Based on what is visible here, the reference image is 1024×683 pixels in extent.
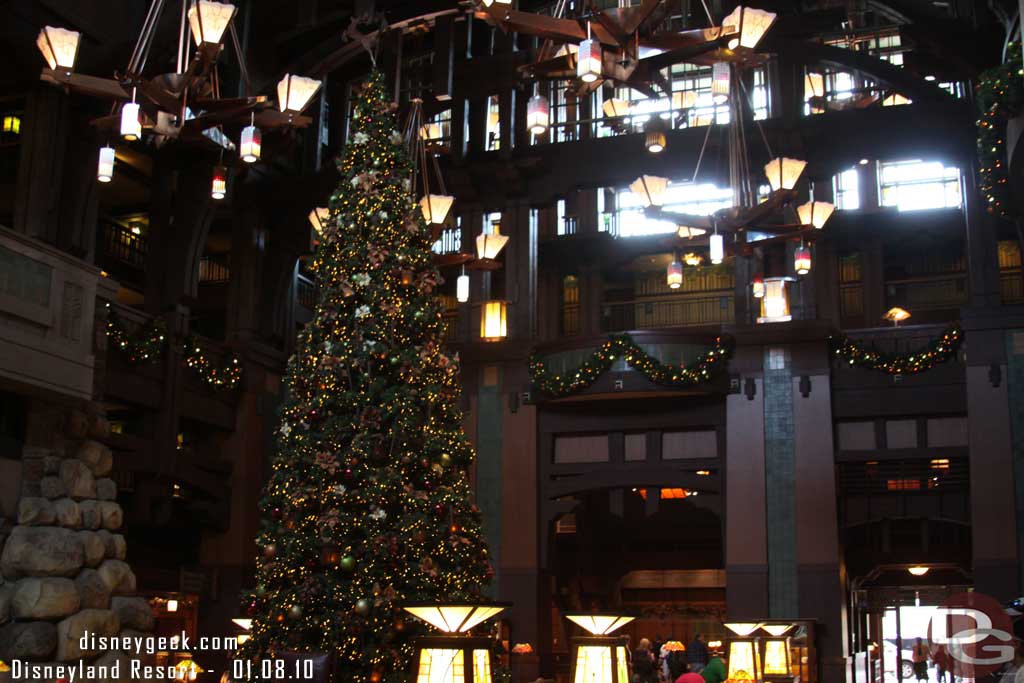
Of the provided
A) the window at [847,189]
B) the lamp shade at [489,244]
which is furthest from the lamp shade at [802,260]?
the window at [847,189]

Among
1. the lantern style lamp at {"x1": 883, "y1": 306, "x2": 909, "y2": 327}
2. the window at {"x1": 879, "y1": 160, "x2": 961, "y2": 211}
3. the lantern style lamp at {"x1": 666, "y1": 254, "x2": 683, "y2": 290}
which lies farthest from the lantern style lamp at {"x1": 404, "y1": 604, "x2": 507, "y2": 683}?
the window at {"x1": 879, "y1": 160, "x2": 961, "y2": 211}

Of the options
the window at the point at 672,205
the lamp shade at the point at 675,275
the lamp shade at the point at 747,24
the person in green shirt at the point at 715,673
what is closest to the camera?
the lamp shade at the point at 747,24

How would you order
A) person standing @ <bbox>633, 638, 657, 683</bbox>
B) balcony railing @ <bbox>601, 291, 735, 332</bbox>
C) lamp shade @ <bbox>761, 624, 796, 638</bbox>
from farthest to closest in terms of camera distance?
balcony railing @ <bbox>601, 291, 735, 332</bbox> → person standing @ <bbox>633, 638, 657, 683</bbox> → lamp shade @ <bbox>761, 624, 796, 638</bbox>

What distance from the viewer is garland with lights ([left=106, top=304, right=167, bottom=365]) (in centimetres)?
1822

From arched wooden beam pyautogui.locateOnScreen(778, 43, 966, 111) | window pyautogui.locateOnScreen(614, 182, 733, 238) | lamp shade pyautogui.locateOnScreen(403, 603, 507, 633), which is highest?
arched wooden beam pyautogui.locateOnScreen(778, 43, 966, 111)

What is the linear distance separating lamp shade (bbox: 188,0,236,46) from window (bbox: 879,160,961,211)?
1630 cm

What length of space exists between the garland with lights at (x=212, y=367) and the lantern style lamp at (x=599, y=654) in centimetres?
1101

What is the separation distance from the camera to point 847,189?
24328 millimetres

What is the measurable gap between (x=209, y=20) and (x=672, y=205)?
15.4 meters

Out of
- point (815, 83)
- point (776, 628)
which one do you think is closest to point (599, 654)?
point (776, 628)

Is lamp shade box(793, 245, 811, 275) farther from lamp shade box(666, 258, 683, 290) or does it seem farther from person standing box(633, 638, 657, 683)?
person standing box(633, 638, 657, 683)

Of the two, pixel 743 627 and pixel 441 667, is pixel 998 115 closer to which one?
pixel 743 627

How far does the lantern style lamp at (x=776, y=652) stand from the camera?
15.4 metres
